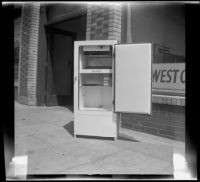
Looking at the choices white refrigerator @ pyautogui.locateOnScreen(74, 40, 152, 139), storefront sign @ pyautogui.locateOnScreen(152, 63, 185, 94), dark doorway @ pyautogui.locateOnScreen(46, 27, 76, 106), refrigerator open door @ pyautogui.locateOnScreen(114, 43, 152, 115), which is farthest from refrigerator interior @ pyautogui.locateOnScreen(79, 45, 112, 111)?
dark doorway @ pyautogui.locateOnScreen(46, 27, 76, 106)

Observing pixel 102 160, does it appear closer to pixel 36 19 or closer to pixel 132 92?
pixel 132 92

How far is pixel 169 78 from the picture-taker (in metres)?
4.57

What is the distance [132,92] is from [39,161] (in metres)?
2.01

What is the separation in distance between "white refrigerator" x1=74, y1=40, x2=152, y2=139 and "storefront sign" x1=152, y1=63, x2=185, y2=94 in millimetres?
825

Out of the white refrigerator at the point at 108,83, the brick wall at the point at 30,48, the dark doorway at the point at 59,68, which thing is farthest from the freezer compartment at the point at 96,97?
the brick wall at the point at 30,48

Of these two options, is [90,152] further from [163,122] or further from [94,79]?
[163,122]

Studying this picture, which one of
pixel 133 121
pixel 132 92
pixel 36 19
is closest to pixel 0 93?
pixel 132 92

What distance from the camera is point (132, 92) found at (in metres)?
4.11

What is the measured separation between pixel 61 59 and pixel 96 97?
4.49 meters

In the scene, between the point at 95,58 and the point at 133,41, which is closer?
the point at 95,58

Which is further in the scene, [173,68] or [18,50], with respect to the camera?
[18,50]

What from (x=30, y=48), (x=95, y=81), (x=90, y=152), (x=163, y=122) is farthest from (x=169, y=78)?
(x=30, y=48)

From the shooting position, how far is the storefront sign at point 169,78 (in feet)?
14.4

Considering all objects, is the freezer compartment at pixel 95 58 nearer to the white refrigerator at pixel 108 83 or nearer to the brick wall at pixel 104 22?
the white refrigerator at pixel 108 83
